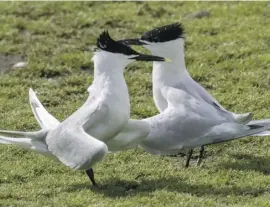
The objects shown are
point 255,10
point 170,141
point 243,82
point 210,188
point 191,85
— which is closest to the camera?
point 210,188

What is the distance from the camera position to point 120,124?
5902 mm

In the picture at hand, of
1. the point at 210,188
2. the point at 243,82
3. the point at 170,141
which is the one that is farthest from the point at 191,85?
the point at 243,82

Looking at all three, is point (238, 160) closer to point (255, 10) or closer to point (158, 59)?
point (158, 59)

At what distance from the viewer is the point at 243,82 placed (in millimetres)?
8469

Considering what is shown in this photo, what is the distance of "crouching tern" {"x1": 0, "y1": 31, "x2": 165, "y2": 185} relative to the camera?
5650mm

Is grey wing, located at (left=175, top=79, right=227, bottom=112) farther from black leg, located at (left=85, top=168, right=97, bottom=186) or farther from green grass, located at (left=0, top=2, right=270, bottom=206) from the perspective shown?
black leg, located at (left=85, top=168, right=97, bottom=186)

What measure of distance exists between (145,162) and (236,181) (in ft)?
2.93

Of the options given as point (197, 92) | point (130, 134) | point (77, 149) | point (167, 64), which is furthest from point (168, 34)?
point (77, 149)

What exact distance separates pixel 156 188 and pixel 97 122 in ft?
2.24

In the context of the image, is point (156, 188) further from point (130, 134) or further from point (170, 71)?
point (170, 71)

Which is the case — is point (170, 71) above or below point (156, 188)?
above

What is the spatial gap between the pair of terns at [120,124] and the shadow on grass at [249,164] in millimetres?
278

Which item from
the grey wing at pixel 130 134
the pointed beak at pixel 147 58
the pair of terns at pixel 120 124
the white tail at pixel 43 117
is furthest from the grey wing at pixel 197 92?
the white tail at pixel 43 117

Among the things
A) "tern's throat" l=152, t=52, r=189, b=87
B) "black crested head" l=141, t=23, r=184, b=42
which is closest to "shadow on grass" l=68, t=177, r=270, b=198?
"tern's throat" l=152, t=52, r=189, b=87
